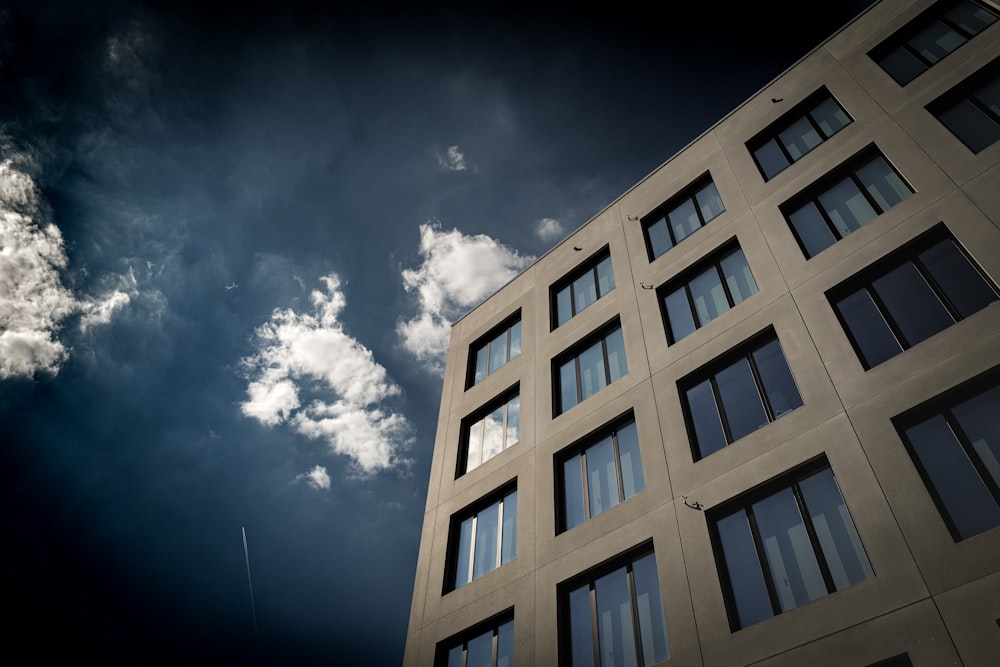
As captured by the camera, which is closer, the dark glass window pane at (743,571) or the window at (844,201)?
the dark glass window pane at (743,571)

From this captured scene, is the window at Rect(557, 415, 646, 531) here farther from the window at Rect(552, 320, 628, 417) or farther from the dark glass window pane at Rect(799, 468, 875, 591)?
the dark glass window pane at Rect(799, 468, 875, 591)

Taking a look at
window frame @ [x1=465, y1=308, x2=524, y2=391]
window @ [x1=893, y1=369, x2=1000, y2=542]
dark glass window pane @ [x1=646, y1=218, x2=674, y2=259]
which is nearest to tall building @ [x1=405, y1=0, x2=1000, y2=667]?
window @ [x1=893, y1=369, x2=1000, y2=542]

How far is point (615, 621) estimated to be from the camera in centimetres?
1273

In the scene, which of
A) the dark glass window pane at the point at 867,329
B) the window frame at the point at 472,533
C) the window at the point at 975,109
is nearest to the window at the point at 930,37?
the window at the point at 975,109

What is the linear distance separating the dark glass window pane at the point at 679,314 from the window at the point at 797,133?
4718mm

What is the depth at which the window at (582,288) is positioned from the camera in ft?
69.4

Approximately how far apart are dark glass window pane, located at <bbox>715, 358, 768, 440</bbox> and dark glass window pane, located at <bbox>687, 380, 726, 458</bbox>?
0.82ft

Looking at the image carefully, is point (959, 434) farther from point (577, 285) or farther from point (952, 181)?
point (577, 285)

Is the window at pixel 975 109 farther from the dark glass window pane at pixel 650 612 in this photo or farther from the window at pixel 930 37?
the dark glass window pane at pixel 650 612

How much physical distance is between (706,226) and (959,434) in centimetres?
992

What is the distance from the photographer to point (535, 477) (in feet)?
Result: 55.1

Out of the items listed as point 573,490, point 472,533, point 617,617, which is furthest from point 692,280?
point 472,533

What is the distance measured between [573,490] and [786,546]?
6.15 meters

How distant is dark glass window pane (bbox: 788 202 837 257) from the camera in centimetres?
1502
